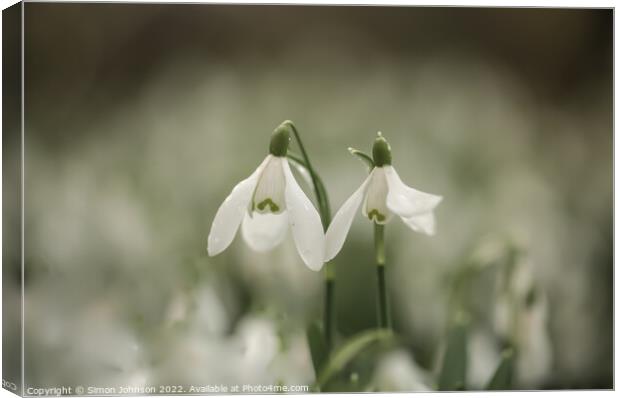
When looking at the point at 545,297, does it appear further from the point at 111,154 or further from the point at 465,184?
the point at 111,154

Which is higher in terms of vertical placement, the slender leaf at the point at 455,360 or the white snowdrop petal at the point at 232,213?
the white snowdrop petal at the point at 232,213

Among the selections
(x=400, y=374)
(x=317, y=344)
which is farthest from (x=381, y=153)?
(x=400, y=374)

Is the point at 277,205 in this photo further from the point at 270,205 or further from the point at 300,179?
the point at 300,179

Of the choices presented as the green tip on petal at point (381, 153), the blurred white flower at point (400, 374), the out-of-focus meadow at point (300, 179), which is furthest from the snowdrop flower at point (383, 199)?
the blurred white flower at point (400, 374)

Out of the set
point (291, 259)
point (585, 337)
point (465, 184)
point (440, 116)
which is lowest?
point (585, 337)

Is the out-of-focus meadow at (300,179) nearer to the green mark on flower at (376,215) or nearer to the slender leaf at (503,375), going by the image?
the slender leaf at (503,375)

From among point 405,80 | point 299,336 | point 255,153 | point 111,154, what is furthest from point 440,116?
point 111,154

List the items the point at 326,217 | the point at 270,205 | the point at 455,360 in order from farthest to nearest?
the point at 455,360 < the point at 326,217 < the point at 270,205
